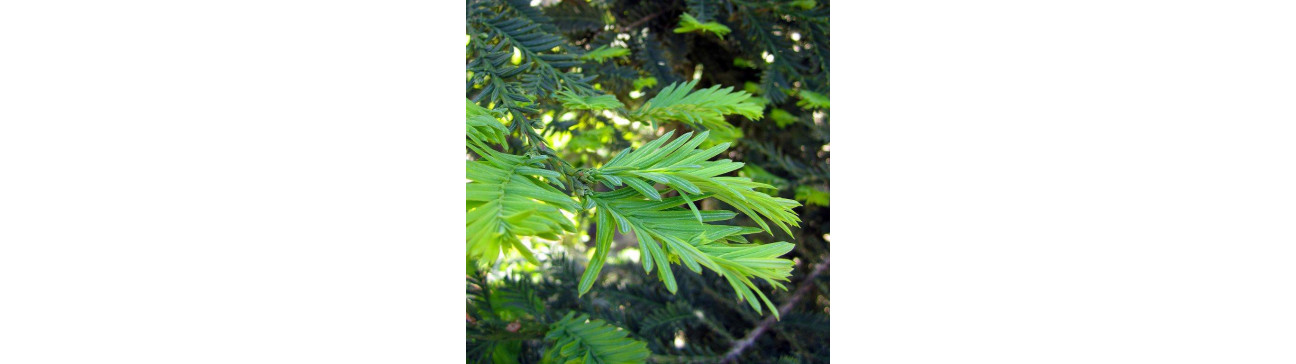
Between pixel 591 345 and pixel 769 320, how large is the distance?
508 mm

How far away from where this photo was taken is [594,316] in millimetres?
913

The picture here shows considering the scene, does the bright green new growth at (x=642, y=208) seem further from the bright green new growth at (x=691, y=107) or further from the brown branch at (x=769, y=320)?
the brown branch at (x=769, y=320)

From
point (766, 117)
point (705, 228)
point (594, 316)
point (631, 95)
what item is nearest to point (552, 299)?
point (594, 316)

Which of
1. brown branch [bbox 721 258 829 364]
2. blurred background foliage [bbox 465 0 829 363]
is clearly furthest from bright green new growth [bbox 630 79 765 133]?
brown branch [bbox 721 258 829 364]

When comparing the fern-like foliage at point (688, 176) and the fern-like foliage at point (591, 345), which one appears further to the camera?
the fern-like foliage at point (591, 345)

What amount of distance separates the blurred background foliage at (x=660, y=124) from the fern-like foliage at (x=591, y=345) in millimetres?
36

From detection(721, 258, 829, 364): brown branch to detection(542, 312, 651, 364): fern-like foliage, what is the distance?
1.12ft

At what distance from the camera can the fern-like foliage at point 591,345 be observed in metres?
0.63

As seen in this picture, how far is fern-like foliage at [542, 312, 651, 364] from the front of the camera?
2.07 ft

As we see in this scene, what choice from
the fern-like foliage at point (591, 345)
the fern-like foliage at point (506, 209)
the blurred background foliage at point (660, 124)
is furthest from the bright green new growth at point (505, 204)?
the fern-like foliage at point (591, 345)

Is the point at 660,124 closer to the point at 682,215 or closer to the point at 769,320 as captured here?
the point at 769,320

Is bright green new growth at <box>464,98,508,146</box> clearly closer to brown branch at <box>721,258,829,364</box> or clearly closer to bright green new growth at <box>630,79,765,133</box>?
bright green new growth at <box>630,79,765,133</box>
